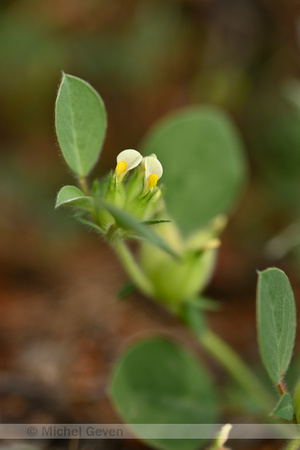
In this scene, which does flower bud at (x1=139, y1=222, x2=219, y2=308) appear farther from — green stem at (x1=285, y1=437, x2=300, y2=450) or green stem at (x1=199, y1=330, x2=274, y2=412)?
green stem at (x1=285, y1=437, x2=300, y2=450)

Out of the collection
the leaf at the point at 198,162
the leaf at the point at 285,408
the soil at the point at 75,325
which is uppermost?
the leaf at the point at 198,162

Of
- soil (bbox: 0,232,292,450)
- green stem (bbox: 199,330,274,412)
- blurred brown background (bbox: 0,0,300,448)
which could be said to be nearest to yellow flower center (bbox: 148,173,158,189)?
soil (bbox: 0,232,292,450)

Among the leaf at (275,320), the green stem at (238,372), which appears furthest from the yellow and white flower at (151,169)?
the green stem at (238,372)

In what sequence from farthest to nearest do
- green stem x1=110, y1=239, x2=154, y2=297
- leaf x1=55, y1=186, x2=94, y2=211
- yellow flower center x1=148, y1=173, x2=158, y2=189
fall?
green stem x1=110, y1=239, x2=154, y2=297 < yellow flower center x1=148, y1=173, x2=158, y2=189 < leaf x1=55, y1=186, x2=94, y2=211

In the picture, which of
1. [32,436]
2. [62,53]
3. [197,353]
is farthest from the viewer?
[62,53]

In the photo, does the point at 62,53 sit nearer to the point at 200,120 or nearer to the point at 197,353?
the point at 200,120

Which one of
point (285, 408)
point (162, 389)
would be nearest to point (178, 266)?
point (162, 389)

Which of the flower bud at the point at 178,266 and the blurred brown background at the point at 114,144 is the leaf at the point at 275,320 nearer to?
the flower bud at the point at 178,266

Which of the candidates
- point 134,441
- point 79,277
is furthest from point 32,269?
point 134,441
